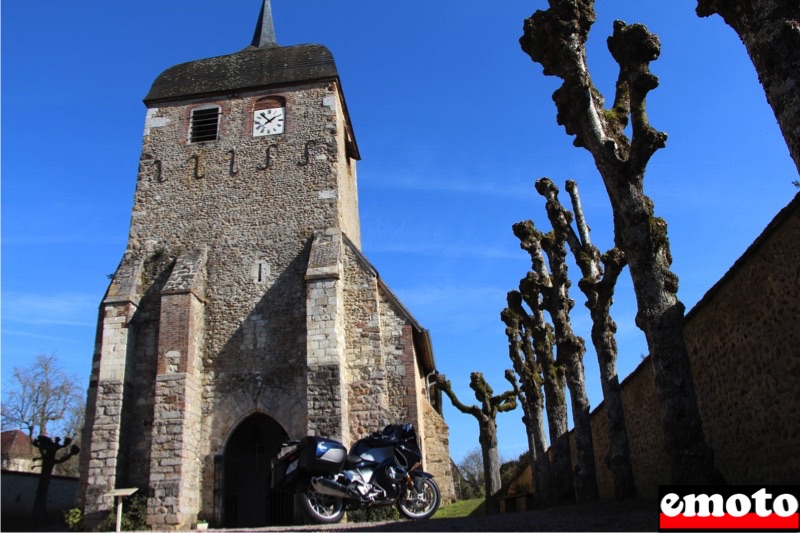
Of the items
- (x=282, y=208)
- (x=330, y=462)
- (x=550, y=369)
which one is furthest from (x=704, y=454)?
(x=282, y=208)

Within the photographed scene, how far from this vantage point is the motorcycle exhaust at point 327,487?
26.7ft

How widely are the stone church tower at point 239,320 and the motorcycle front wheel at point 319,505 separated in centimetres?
551

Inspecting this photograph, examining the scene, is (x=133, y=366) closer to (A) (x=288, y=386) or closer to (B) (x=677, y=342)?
(A) (x=288, y=386)

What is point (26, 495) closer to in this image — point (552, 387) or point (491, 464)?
point (491, 464)

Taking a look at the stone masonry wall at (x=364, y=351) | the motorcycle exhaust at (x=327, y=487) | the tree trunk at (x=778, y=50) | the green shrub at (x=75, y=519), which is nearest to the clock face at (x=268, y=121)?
the stone masonry wall at (x=364, y=351)

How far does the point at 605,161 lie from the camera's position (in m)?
8.63

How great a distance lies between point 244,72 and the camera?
67.5 feet

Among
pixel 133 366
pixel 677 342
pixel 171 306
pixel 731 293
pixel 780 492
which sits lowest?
pixel 780 492

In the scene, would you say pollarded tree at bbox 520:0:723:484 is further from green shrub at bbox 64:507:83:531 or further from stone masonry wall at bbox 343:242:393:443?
green shrub at bbox 64:507:83:531

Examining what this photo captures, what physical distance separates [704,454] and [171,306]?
1267 centimetres

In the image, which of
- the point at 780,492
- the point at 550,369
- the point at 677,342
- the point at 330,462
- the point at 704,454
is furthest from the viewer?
the point at 550,369

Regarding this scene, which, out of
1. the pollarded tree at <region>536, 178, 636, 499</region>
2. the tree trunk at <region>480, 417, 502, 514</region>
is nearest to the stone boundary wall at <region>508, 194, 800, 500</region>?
the pollarded tree at <region>536, 178, 636, 499</region>

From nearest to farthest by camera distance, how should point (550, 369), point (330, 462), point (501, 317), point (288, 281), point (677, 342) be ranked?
point (677, 342)
point (330, 462)
point (550, 369)
point (288, 281)
point (501, 317)

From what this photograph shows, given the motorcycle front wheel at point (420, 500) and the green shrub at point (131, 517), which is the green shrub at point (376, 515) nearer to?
the green shrub at point (131, 517)
